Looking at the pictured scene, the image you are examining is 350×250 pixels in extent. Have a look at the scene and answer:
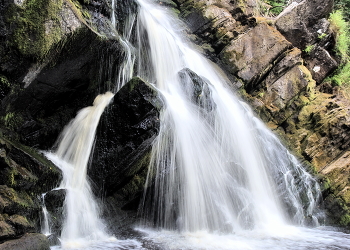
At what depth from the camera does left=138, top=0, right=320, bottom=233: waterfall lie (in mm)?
6652

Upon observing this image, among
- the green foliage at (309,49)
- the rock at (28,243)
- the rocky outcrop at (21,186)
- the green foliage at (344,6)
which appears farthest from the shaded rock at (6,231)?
the green foliage at (344,6)

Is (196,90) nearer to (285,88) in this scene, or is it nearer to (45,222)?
(285,88)

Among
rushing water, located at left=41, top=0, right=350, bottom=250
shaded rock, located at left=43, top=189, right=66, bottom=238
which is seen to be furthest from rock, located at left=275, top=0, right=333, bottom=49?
shaded rock, located at left=43, top=189, right=66, bottom=238

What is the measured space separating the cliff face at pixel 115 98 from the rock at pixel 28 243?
21 centimetres

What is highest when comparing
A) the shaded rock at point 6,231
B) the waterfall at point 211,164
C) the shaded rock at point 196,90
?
the shaded rock at point 196,90

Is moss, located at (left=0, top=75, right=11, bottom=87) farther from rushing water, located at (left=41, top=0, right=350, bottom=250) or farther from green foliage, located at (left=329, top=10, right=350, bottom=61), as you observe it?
green foliage, located at (left=329, top=10, right=350, bottom=61)

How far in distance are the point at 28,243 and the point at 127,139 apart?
2797 mm

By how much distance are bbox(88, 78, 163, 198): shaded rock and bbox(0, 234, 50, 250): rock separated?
2.01 meters

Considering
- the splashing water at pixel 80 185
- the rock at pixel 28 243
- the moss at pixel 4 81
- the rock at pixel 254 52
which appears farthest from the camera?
the rock at pixel 254 52

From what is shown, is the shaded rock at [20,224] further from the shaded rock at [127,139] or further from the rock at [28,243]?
the shaded rock at [127,139]

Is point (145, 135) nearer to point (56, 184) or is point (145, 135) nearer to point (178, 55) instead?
point (56, 184)

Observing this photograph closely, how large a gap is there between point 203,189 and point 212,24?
328 inches

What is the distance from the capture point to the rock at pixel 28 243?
3.97m

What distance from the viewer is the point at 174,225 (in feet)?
21.4
